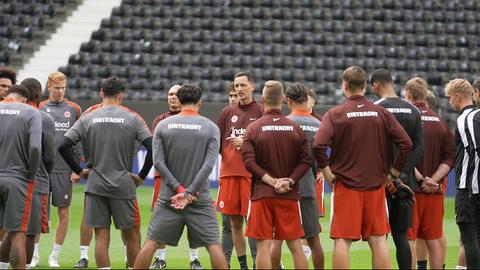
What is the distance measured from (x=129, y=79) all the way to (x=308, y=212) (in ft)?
53.8

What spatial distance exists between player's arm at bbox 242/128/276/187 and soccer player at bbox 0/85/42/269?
205cm

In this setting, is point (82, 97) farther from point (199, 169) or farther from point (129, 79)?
point (199, 169)

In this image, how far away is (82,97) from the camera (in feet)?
77.8

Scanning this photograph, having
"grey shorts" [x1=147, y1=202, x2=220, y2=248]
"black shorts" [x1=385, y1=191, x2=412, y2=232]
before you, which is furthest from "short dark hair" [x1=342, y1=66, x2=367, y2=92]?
"grey shorts" [x1=147, y1=202, x2=220, y2=248]

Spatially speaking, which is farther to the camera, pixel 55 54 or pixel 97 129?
pixel 55 54

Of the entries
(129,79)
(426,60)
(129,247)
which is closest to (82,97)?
(129,79)

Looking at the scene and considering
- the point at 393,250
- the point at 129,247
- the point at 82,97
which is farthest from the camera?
the point at 82,97

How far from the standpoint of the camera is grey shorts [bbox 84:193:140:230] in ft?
33.8

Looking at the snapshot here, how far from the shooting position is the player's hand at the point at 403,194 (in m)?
9.95

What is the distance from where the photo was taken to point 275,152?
9867 mm

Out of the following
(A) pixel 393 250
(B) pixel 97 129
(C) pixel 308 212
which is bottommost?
Answer: (A) pixel 393 250

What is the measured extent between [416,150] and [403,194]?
1.47ft

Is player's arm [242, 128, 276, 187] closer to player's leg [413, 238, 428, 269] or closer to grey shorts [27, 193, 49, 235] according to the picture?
player's leg [413, 238, 428, 269]

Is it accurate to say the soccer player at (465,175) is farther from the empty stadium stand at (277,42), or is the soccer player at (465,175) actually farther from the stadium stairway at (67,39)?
the stadium stairway at (67,39)
